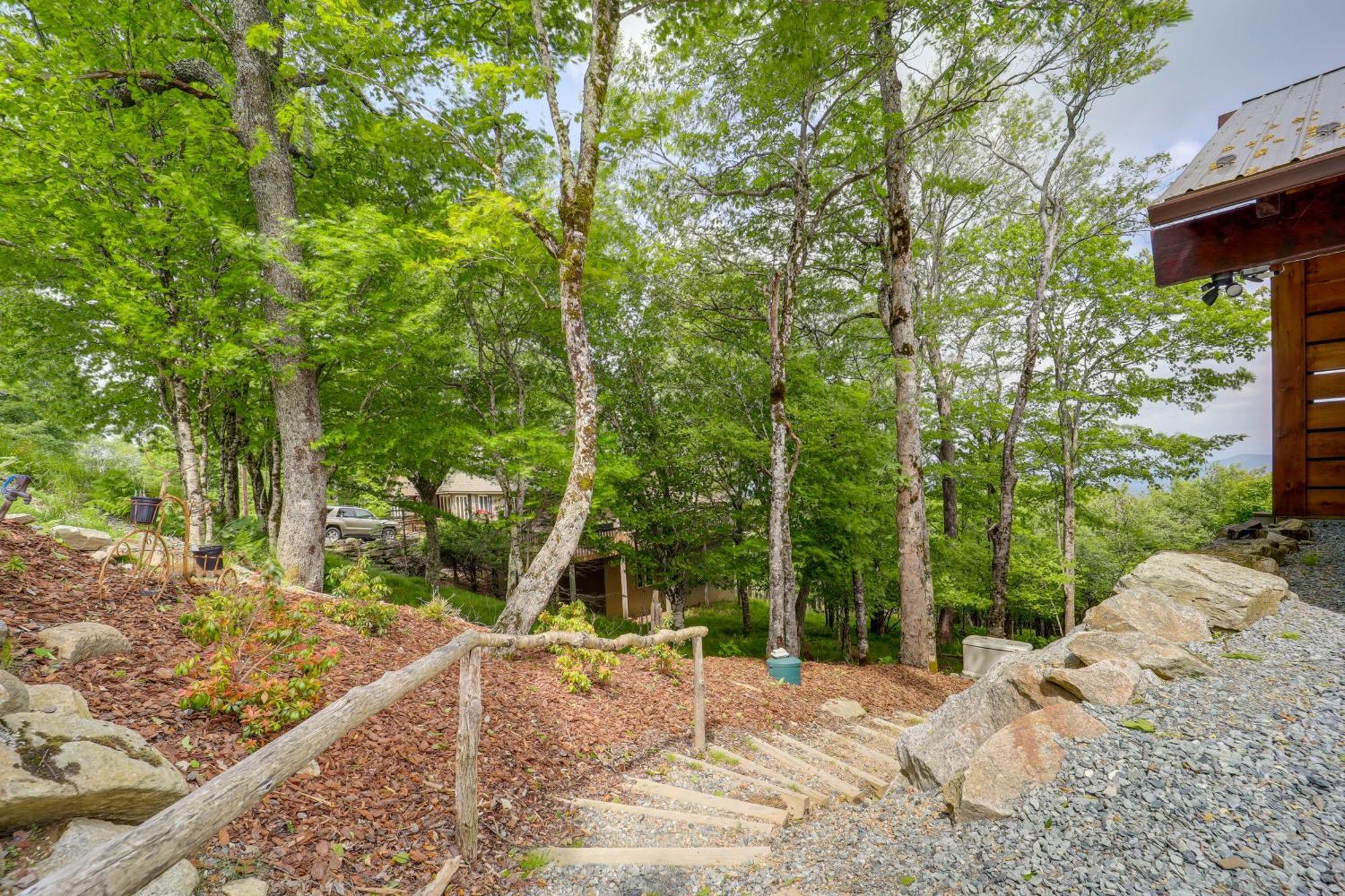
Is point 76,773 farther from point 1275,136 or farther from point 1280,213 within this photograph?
point 1275,136

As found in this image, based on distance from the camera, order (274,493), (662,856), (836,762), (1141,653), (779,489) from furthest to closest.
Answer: (274,493) → (779,489) → (836,762) → (1141,653) → (662,856)

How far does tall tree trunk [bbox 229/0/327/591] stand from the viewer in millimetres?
7668

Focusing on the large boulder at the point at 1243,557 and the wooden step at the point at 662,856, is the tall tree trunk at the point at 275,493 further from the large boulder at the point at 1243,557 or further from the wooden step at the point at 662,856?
the large boulder at the point at 1243,557

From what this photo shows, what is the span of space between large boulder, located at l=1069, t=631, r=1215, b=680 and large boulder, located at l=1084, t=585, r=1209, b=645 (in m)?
0.17

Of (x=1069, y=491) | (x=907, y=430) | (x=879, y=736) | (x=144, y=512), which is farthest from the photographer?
(x=1069, y=491)

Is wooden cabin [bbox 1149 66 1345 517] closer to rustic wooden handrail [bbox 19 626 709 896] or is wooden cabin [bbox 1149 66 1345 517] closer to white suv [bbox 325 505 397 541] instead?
rustic wooden handrail [bbox 19 626 709 896]

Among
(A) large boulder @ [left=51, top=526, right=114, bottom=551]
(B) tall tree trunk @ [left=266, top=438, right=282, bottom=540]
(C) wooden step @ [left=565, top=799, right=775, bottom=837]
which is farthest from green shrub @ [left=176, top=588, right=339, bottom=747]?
(B) tall tree trunk @ [left=266, top=438, right=282, bottom=540]

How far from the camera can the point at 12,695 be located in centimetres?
231

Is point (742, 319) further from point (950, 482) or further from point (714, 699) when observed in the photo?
point (950, 482)

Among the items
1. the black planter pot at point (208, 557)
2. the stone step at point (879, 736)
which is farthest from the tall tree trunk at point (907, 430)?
the black planter pot at point (208, 557)

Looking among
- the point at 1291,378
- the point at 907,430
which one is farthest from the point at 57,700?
the point at 1291,378

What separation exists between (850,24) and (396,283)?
7455mm

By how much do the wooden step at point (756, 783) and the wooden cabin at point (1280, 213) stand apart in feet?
15.1

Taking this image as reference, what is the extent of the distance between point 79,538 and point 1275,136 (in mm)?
11144
